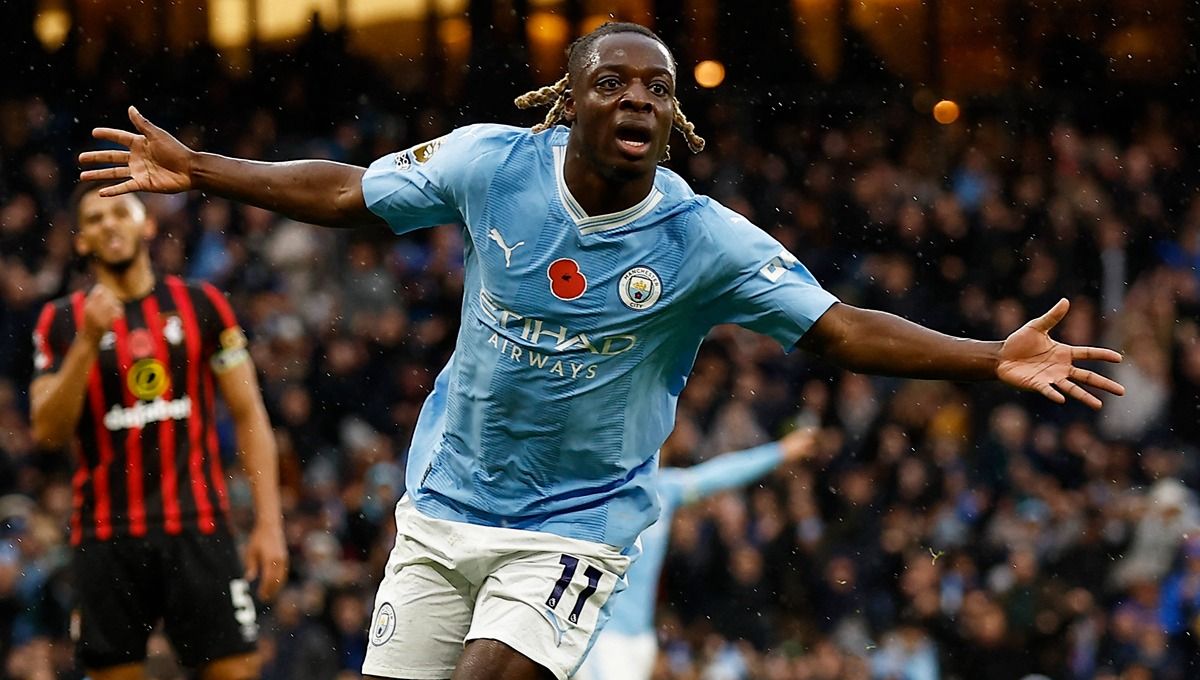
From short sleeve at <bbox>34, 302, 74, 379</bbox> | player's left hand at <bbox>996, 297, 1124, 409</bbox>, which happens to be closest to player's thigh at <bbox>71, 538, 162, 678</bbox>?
short sleeve at <bbox>34, 302, 74, 379</bbox>

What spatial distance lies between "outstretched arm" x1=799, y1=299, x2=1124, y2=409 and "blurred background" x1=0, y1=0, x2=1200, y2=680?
586cm

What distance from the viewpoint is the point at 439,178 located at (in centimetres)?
498

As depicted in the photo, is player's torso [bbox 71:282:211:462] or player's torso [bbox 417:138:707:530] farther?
player's torso [bbox 71:282:211:462]

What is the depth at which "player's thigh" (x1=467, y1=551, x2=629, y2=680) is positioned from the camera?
4738 mm

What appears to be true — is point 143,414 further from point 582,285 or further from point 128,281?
point 582,285

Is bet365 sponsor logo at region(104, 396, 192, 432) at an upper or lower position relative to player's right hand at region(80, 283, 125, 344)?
lower

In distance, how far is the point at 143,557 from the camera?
673 centimetres

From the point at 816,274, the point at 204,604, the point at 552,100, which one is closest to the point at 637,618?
the point at 204,604

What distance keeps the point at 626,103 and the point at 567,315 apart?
54 cm

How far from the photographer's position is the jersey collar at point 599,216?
4848 mm

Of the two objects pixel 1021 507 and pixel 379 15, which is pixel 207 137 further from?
pixel 1021 507

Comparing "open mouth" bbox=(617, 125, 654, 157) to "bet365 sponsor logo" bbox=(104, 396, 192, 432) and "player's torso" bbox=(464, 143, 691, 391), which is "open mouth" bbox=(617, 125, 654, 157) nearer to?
"player's torso" bbox=(464, 143, 691, 391)

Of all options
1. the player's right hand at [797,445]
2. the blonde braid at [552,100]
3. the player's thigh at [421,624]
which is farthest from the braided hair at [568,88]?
the player's right hand at [797,445]

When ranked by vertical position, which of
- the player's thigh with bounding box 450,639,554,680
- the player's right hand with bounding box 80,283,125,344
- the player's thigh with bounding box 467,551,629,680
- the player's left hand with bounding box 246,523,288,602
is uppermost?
the player's right hand with bounding box 80,283,125,344
